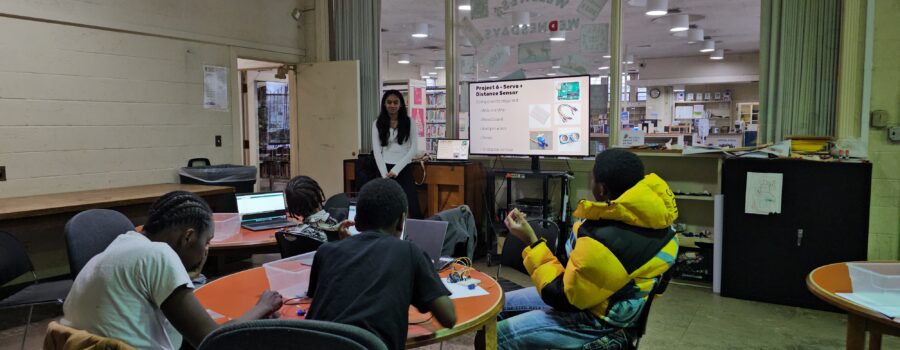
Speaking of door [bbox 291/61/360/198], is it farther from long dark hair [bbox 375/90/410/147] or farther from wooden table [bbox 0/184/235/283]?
wooden table [bbox 0/184/235/283]

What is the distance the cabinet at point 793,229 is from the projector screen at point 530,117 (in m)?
1.28

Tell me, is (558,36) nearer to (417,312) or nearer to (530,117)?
(530,117)

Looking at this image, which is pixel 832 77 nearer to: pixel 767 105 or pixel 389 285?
pixel 767 105

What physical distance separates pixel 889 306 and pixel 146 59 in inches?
219

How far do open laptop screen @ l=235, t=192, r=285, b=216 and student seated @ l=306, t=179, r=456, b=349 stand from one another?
218 centimetres

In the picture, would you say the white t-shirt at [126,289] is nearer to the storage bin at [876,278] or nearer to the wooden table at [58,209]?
the storage bin at [876,278]

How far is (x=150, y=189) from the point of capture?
4914mm

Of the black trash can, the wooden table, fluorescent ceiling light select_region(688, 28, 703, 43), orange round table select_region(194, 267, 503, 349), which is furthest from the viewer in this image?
fluorescent ceiling light select_region(688, 28, 703, 43)

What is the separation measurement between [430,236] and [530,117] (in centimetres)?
297

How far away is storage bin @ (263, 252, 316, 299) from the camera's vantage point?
2.08m

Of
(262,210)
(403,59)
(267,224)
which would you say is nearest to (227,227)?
(267,224)

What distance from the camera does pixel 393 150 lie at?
5207mm

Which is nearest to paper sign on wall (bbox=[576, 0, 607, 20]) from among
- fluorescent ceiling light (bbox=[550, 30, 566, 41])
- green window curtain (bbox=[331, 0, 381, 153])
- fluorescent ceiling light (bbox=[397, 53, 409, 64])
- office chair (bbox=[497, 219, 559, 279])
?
fluorescent ceiling light (bbox=[550, 30, 566, 41])

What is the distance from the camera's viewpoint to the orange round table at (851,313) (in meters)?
1.84
